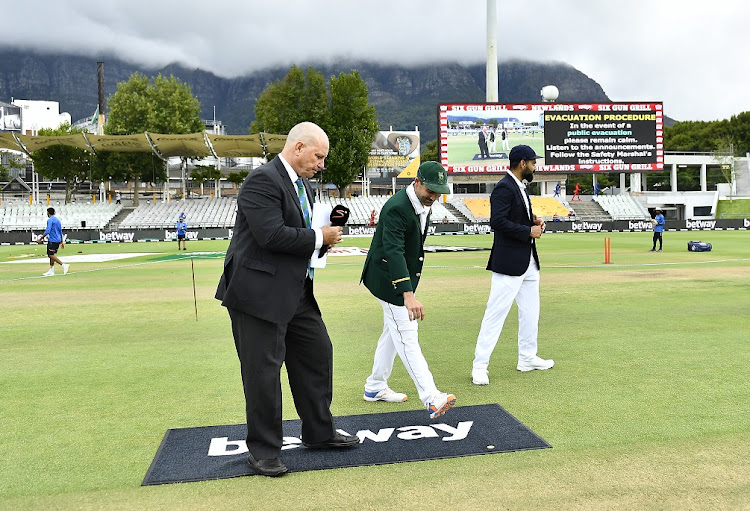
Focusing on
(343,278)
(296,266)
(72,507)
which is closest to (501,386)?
(296,266)

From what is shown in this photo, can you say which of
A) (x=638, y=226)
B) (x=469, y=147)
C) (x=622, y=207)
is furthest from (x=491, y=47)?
(x=638, y=226)

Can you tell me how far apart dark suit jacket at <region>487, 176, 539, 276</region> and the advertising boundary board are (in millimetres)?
40647

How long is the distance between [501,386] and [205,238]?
42.2 meters

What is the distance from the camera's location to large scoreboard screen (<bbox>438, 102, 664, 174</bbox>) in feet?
177

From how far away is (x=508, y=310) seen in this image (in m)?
6.66

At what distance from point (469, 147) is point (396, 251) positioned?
50.0 m

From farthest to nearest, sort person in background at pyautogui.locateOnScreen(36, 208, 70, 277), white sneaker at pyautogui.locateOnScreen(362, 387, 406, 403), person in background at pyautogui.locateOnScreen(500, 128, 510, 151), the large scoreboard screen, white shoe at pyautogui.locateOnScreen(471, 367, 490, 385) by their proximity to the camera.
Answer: person in background at pyautogui.locateOnScreen(500, 128, 510, 151), the large scoreboard screen, person in background at pyautogui.locateOnScreen(36, 208, 70, 277), white shoe at pyautogui.locateOnScreen(471, 367, 490, 385), white sneaker at pyautogui.locateOnScreen(362, 387, 406, 403)

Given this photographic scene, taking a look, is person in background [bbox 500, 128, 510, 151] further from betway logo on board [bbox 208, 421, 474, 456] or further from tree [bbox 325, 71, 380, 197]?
betway logo on board [bbox 208, 421, 474, 456]

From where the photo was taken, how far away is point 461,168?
54.2m

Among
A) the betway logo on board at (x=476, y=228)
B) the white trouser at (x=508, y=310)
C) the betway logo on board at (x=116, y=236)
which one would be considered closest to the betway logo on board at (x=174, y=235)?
the betway logo on board at (x=116, y=236)

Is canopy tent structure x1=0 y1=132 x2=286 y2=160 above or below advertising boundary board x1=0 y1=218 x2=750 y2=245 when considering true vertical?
above

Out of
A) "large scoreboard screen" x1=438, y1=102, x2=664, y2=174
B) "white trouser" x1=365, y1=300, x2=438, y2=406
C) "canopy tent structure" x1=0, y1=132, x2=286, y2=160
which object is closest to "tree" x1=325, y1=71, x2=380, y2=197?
"canopy tent structure" x1=0, y1=132, x2=286, y2=160

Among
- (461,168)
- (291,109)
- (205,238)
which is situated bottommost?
(205,238)

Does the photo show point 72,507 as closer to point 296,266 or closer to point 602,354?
point 296,266
